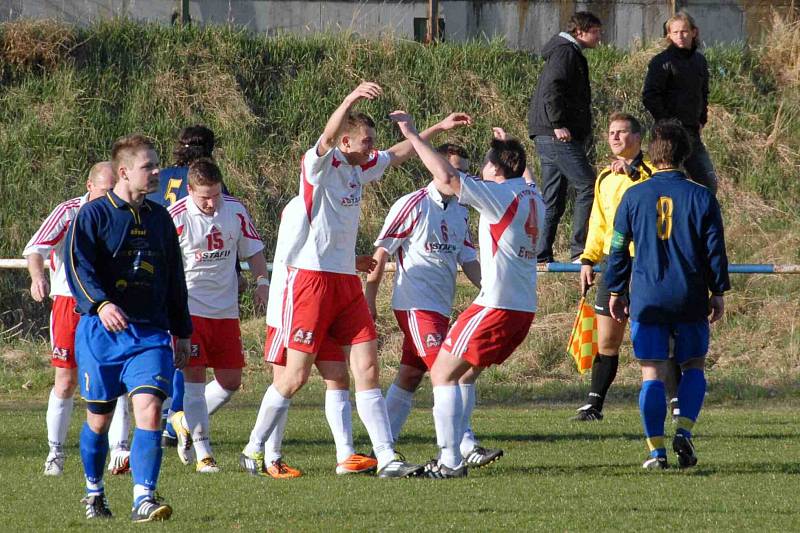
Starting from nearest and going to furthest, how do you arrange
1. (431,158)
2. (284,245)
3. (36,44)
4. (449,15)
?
(431,158) → (284,245) → (36,44) → (449,15)

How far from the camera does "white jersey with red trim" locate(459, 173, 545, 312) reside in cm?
730

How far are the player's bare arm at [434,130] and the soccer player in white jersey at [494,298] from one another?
30 cm

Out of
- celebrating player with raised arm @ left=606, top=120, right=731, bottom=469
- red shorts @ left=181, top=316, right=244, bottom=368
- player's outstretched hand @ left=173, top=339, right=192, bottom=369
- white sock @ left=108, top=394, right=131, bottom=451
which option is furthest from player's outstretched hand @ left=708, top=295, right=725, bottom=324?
white sock @ left=108, top=394, right=131, bottom=451

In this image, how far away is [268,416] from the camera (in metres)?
7.57

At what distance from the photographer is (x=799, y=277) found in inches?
604

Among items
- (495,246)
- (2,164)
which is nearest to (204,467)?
(495,246)

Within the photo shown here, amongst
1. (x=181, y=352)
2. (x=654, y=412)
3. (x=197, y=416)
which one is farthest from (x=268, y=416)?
(x=654, y=412)

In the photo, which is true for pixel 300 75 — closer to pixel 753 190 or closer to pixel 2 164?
pixel 2 164

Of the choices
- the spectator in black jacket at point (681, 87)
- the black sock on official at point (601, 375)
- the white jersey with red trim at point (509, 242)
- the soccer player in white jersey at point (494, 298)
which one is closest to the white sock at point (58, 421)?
the soccer player in white jersey at point (494, 298)

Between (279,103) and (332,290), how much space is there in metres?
11.7

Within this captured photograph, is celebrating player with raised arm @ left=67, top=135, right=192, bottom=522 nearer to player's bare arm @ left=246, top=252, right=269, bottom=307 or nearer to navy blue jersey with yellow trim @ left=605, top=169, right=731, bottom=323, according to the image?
→ player's bare arm @ left=246, top=252, right=269, bottom=307

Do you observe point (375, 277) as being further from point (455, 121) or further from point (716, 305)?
point (716, 305)

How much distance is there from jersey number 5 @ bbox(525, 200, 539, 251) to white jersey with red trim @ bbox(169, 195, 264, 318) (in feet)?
7.01

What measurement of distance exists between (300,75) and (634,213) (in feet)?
39.5
